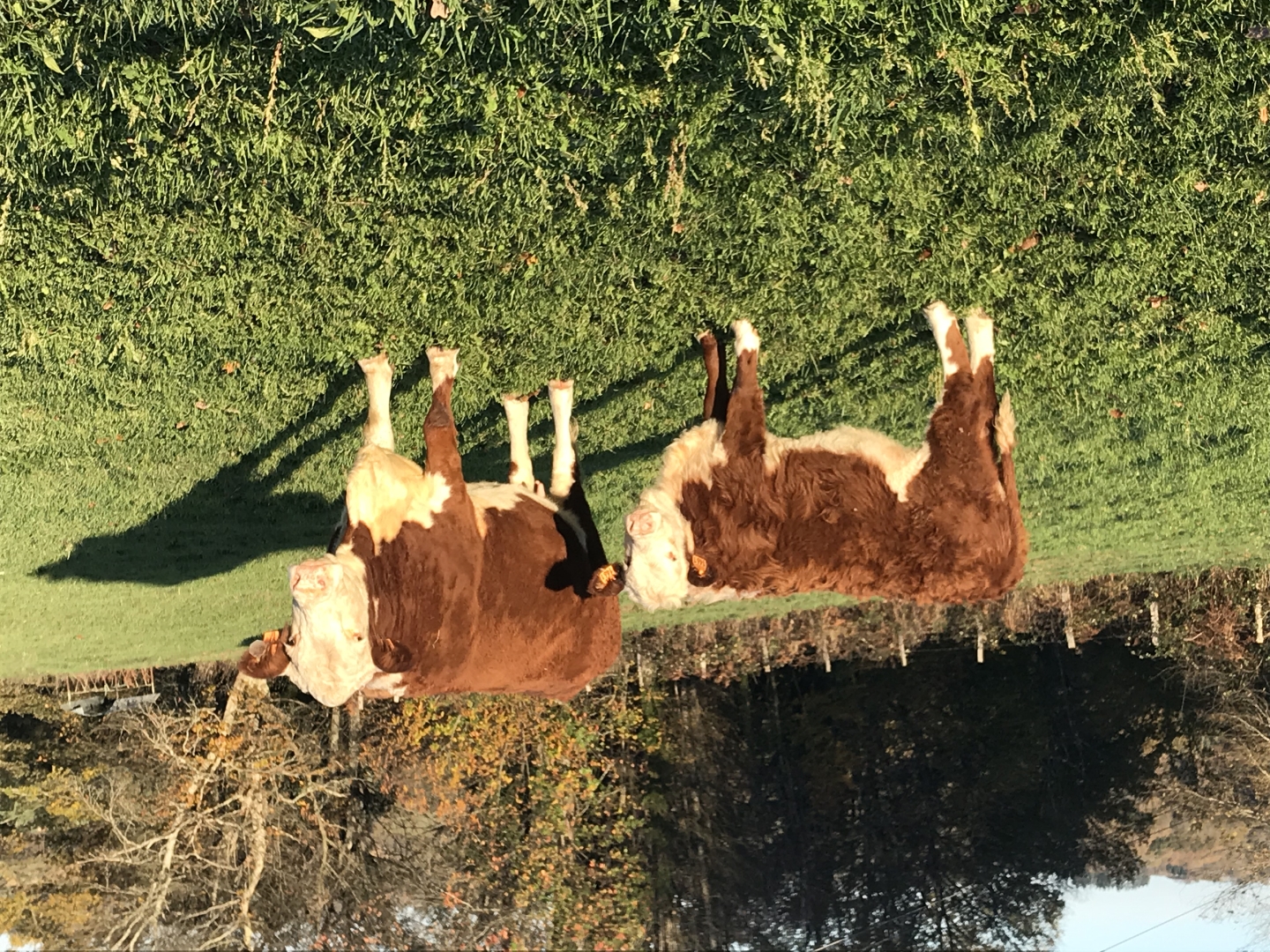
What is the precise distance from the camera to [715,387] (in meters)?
4.59

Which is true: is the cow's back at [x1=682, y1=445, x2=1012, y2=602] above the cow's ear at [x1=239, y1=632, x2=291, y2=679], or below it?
above

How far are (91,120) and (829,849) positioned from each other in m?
15.3

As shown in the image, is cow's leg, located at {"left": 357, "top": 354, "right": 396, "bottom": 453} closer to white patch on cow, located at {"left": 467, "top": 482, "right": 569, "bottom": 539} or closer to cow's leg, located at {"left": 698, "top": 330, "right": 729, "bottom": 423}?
white patch on cow, located at {"left": 467, "top": 482, "right": 569, "bottom": 539}

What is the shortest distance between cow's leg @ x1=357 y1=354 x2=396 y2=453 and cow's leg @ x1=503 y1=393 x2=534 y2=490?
0.72m

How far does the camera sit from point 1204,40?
3.86 metres

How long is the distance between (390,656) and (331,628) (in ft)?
1.02

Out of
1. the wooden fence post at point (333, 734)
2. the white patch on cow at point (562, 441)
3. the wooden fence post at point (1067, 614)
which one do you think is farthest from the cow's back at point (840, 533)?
the wooden fence post at point (333, 734)

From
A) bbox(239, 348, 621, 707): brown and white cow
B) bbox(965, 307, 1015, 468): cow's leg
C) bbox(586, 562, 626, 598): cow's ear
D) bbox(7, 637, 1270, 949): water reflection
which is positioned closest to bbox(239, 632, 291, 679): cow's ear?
bbox(239, 348, 621, 707): brown and white cow

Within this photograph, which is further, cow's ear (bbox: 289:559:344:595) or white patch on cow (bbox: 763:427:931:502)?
white patch on cow (bbox: 763:427:931:502)

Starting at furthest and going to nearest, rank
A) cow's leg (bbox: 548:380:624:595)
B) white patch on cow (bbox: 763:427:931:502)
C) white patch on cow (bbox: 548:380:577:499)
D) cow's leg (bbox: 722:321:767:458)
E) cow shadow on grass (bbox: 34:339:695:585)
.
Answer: cow shadow on grass (bbox: 34:339:695:585) < white patch on cow (bbox: 548:380:577:499) < cow's leg (bbox: 548:380:624:595) < cow's leg (bbox: 722:321:767:458) < white patch on cow (bbox: 763:427:931:502)

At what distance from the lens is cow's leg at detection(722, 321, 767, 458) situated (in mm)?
4129

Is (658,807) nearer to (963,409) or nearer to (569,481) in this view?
(569,481)

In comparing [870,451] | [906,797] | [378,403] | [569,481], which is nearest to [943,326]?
[870,451]

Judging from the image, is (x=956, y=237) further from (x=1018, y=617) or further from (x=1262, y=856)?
(x=1262, y=856)
